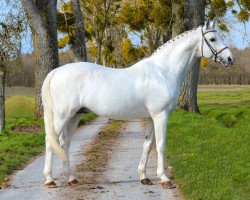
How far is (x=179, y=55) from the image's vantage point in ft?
28.1

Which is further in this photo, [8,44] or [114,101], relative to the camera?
[8,44]

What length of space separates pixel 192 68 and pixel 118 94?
16581mm

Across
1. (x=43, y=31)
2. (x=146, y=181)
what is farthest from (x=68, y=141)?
(x=43, y=31)

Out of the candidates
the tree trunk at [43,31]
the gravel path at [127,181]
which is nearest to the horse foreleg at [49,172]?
the gravel path at [127,181]

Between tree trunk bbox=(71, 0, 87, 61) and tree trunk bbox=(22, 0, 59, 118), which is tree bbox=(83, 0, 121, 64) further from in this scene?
tree trunk bbox=(22, 0, 59, 118)

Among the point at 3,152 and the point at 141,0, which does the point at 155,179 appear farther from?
the point at 141,0

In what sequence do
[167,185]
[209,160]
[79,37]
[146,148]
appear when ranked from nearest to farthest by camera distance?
[167,185], [146,148], [209,160], [79,37]

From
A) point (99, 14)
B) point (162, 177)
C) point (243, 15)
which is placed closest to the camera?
point (162, 177)

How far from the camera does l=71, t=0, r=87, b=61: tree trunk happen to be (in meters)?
26.3

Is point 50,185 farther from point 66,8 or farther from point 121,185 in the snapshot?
point 66,8

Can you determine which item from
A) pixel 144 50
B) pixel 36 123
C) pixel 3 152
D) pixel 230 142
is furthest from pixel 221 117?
pixel 144 50

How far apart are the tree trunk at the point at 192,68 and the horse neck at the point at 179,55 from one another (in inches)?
563

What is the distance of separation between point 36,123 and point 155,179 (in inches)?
409

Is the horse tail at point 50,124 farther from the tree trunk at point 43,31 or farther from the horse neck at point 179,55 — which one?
the tree trunk at point 43,31
